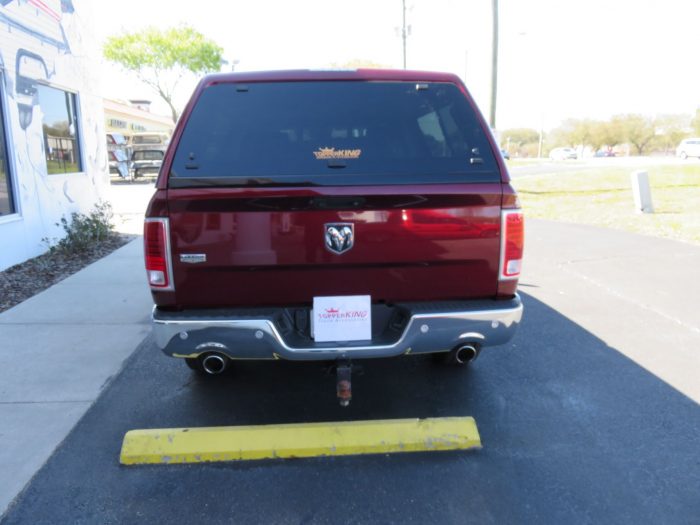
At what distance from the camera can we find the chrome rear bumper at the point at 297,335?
2852mm

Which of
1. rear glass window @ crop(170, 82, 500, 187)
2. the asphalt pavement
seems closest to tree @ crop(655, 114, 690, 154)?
the asphalt pavement

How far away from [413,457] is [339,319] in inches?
34.4

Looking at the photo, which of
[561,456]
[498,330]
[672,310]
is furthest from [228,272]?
[672,310]

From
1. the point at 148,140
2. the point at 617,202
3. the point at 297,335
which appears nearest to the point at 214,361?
the point at 297,335

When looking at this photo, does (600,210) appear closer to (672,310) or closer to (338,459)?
(672,310)

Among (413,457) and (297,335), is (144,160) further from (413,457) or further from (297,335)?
(413,457)

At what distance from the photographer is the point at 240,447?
3033mm

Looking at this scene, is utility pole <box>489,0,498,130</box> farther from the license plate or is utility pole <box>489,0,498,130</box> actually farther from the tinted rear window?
the tinted rear window

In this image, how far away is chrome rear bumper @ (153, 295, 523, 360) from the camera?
2852 millimetres

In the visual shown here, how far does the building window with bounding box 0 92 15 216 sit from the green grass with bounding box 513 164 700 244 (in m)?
9.85

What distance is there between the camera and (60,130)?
908 centimetres

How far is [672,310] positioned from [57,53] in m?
9.27

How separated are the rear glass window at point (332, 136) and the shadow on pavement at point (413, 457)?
1527 mm

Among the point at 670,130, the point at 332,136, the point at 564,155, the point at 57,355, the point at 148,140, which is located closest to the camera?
the point at 332,136
